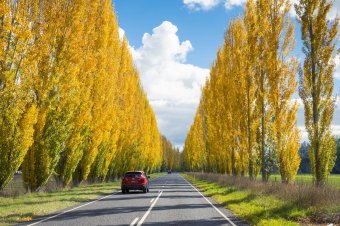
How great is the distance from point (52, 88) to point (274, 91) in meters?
11.9

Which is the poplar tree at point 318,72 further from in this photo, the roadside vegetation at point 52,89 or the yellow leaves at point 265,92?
the roadside vegetation at point 52,89

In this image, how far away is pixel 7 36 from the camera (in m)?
17.4

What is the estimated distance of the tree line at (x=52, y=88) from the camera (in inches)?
703

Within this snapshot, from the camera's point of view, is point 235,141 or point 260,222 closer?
point 260,222

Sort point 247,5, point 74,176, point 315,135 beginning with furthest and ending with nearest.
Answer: point 74,176, point 247,5, point 315,135

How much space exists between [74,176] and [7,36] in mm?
15276

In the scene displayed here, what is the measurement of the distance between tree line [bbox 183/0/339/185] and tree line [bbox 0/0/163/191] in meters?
9.93

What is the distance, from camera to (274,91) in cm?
2155

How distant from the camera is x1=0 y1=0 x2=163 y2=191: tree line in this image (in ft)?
58.5

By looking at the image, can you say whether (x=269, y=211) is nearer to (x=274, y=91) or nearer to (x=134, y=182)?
(x=274, y=91)

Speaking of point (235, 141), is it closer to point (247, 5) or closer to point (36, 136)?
point (247, 5)

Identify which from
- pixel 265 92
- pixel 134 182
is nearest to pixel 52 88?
pixel 134 182

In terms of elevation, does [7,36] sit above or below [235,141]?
above

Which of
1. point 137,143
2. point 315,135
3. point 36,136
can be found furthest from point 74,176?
point 137,143
